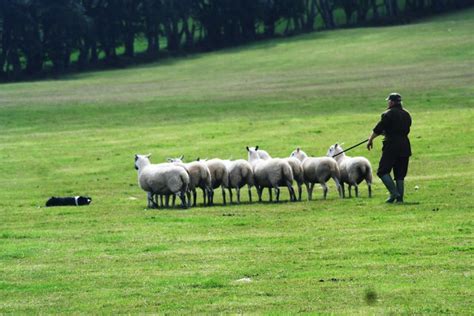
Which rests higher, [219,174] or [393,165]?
[393,165]

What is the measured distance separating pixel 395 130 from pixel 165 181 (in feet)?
18.0

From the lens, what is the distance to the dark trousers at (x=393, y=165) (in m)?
29.2

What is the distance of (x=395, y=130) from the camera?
1154 inches

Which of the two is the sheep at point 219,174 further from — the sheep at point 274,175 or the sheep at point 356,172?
the sheep at point 356,172

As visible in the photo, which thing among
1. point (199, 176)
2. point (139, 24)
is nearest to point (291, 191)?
point (199, 176)

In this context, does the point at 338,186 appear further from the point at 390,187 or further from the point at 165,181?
the point at 165,181

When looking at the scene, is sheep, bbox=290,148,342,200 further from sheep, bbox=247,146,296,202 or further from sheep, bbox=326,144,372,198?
sheep, bbox=247,146,296,202

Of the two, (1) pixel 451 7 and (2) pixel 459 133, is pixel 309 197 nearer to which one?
(2) pixel 459 133

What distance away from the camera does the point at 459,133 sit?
154 ft

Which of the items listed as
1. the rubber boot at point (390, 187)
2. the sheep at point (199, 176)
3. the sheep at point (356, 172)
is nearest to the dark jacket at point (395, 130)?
the rubber boot at point (390, 187)

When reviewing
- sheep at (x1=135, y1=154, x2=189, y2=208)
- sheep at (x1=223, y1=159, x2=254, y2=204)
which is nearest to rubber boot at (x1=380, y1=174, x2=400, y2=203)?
sheep at (x1=223, y1=159, x2=254, y2=204)

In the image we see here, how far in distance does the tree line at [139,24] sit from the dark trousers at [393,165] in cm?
7953

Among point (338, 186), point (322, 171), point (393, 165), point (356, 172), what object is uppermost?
point (393, 165)

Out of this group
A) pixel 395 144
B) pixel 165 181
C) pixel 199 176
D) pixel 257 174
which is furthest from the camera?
pixel 257 174
